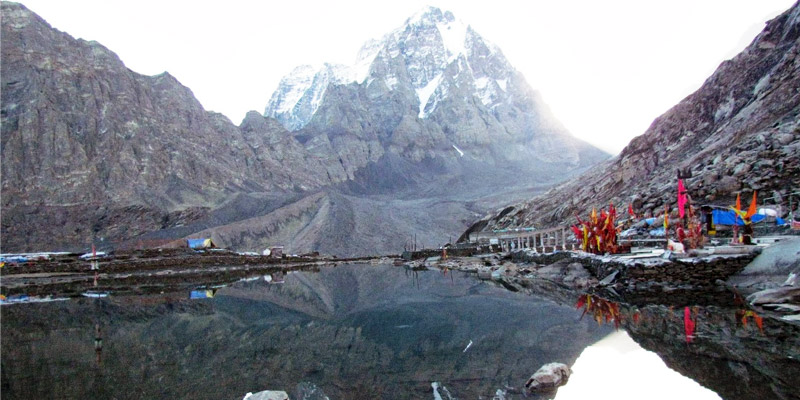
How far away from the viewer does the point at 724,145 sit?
44.1m

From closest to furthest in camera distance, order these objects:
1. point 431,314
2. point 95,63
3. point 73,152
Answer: point 431,314
point 73,152
point 95,63

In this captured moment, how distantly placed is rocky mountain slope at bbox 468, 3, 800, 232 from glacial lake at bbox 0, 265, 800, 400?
60.4 ft

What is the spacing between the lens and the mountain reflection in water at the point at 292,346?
11359 mm

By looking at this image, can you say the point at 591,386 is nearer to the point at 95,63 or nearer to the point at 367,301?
the point at 367,301

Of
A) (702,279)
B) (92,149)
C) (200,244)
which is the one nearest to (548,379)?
(702,279)

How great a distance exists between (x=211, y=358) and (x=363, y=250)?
76670 millimetres

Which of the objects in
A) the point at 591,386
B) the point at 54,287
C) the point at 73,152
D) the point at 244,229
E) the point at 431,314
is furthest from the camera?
the point at 73,152

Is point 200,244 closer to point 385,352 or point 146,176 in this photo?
point 146,176

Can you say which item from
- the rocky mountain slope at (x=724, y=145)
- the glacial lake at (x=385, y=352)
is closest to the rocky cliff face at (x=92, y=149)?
the rocky mountain slope at (x=724, y=145)

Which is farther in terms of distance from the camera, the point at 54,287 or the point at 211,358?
the point at 54,287

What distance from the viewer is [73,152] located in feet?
355

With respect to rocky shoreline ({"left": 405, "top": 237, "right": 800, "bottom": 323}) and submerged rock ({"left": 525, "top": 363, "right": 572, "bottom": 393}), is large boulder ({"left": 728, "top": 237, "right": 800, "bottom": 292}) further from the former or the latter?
submerged rock ({"left": 525, "top": 363, "right": 572, "bottom": 393})

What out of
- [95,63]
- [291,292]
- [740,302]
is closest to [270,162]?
[95,63]

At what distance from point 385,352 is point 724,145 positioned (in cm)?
4069
